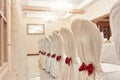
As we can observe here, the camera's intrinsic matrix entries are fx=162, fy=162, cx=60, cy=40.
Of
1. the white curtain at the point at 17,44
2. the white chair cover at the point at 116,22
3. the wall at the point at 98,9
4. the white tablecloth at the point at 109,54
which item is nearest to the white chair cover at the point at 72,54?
the white curtain at the point at 17,44

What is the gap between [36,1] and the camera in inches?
298

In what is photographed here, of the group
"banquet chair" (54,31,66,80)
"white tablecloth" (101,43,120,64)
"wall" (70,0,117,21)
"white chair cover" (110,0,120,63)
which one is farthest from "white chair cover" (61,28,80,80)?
"wall" (70,0,117,21)

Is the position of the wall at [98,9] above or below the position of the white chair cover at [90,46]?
above

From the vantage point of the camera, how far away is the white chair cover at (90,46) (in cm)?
141

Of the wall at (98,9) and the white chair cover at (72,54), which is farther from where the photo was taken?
the wall at (98,9)

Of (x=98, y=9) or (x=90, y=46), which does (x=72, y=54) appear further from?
(x=98, y=9)

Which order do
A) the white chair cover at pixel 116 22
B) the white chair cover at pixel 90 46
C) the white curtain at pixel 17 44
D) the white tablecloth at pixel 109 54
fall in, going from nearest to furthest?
the white chair cover at pixel 116 22, the white chair cover at pixel 90 46, the white curtain at pixel 17 44, the white tablecloth at pixel 109 54

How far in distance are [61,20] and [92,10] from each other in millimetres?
3926

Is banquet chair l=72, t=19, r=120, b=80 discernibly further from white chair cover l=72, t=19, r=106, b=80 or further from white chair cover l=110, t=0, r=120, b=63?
white chair cover l=110, t=0, r=120, b=63

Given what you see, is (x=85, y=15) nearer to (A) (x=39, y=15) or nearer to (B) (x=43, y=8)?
(B) (x=43, y=8)

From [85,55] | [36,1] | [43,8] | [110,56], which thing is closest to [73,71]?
[85,55]

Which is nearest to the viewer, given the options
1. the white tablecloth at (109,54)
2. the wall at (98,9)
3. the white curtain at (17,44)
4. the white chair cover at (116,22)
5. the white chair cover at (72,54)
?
the white chair cover at (116,22)

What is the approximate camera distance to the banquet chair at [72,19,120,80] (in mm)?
1420

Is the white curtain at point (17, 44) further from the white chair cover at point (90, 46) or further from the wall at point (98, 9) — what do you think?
the wall at point (98, 9)
